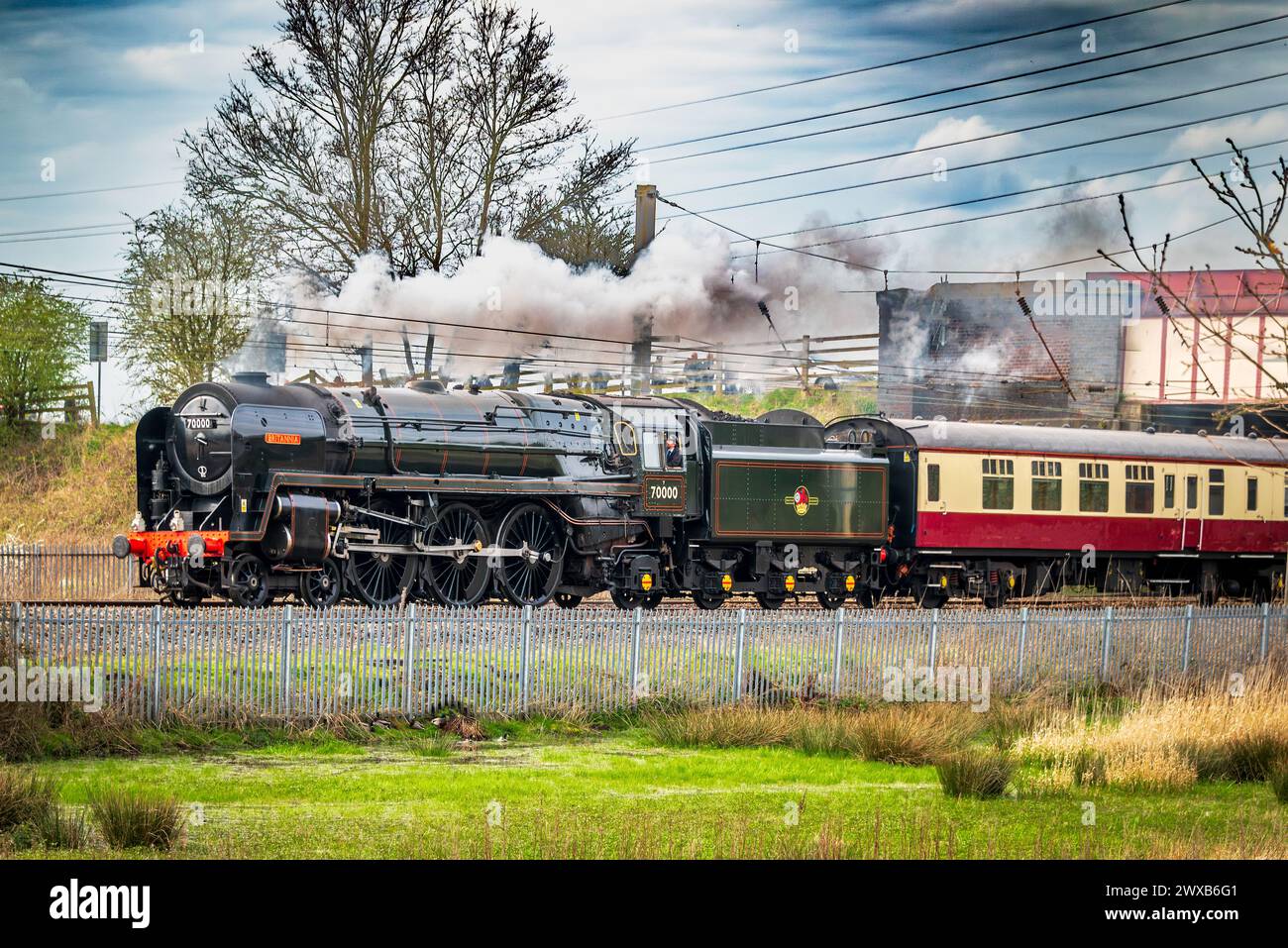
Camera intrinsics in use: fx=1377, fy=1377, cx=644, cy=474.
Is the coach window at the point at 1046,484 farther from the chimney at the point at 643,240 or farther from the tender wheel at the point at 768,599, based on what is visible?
the chimney at the point at 643,240

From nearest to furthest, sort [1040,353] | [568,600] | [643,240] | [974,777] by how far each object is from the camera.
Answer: [974,777], [568,600], [643,240], [1040,353]

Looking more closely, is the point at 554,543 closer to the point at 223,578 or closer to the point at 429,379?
the point at 429,379

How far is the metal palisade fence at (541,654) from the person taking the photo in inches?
589

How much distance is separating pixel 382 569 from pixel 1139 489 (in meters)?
16.8

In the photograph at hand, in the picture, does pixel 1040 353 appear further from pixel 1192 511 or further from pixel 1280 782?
pixel 1280 782

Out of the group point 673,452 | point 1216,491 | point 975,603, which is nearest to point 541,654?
point 673,452

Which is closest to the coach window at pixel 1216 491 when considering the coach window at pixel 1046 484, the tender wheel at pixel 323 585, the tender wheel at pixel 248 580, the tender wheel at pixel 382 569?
the coach window at pixel 1046 484

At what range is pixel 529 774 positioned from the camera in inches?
546

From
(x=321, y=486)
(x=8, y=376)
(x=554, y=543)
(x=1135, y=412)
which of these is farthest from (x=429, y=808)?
(x=1135, y=412)

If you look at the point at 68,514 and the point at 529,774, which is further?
the point at 68,514

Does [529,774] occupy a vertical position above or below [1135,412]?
below

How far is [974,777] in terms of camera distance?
536 inches

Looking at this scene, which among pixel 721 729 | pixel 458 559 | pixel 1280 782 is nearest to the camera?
pixel 1280 782
